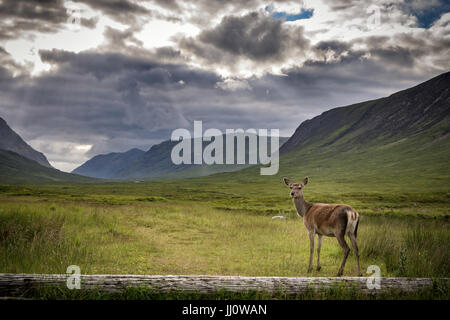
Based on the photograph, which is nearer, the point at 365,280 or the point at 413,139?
the point at 365,280

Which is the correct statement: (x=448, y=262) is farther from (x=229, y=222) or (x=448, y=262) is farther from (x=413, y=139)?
(x=413, y=139)

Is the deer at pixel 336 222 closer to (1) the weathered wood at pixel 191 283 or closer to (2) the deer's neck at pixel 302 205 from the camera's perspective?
(2) the deer's neck at pixel 302 205

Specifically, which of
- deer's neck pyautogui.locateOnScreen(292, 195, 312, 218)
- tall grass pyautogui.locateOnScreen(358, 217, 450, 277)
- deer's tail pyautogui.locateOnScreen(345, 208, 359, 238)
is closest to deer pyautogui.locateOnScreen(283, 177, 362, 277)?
deer's tail pyautogui.locateOnScreen(345, 208, 359, 238)

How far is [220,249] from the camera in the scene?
14.1 meters

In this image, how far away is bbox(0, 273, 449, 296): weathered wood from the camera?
6035 mm

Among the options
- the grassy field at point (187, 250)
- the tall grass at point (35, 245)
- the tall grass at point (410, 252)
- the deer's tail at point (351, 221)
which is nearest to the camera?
the deer's tail at point (351, 221)

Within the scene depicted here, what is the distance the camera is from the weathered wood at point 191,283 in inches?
238

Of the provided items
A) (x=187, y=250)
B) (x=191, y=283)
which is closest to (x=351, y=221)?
(x=191, y=283)

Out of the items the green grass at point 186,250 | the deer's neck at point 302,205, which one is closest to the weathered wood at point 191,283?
the green grass at point 186,250

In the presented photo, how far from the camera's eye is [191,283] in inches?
249

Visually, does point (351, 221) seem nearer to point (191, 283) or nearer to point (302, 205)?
point (302, 205)

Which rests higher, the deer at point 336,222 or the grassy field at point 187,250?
the deer at point 336,222

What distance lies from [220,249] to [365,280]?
8.28 meters
